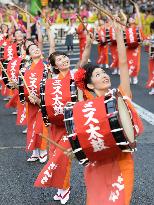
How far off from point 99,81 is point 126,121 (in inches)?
20.1

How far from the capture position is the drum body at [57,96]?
5.73 meters

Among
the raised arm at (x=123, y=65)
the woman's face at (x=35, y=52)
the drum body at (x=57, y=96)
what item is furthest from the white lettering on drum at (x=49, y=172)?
the woman's face at (x=35, y=52)

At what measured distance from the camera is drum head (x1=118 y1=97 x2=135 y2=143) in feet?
13.3

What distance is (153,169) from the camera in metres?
6.87

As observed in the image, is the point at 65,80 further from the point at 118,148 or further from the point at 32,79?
the point at 118,148

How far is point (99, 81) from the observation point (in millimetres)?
4461

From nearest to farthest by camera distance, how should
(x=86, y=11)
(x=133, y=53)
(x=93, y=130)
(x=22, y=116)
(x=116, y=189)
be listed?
(x=93, y=130), (x=116, y=189), (x=22, y=116), (x=133, y=53), (x=86, y=11)

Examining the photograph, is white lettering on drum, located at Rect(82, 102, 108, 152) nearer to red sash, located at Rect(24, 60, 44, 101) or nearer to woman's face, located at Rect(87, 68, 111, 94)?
woman's face, located at Rect(87, 68, 111, 94)

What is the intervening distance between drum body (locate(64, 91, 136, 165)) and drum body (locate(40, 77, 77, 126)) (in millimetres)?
1610

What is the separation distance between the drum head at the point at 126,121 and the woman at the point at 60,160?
1482 millimetres

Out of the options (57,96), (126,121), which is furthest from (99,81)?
(57,96)

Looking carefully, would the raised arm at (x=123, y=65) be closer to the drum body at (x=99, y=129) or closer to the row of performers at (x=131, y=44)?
the drum body at (x=99, y=129)

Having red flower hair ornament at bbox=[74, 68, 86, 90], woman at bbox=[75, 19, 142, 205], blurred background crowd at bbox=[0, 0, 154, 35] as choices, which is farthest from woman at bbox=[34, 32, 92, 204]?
blurred background crowd at bbox=[0, 0, 154, 35]

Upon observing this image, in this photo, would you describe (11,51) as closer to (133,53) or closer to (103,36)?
(133,53)
